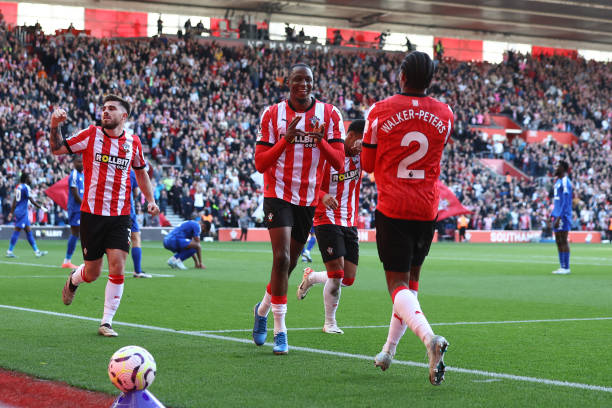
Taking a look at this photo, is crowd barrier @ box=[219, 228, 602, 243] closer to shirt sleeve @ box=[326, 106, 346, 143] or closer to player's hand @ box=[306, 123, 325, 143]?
shirt sleeve @ box=[326, 106, 346, 143]

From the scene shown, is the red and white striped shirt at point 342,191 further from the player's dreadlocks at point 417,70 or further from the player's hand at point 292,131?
the player's dreadlocks at point 417,70

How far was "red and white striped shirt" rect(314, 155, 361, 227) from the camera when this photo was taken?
9180 mm

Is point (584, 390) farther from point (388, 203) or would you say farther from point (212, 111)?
point (212, 111)

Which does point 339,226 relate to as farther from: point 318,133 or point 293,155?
point 318,133

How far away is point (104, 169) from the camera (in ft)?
28.8

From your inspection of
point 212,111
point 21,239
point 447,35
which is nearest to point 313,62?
point 212,111

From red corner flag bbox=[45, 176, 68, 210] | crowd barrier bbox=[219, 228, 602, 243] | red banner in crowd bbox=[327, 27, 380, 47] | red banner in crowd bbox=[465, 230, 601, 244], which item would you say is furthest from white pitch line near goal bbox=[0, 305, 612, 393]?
red banner in crowd bbox=[327, 27, 380, 47]

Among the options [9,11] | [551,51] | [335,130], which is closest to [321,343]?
[335,130]

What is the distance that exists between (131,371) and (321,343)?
3.67 meters

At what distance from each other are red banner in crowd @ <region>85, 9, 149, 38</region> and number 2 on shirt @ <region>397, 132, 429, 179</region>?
4334 centimetres

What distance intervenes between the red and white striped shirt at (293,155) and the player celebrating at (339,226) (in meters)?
1.11

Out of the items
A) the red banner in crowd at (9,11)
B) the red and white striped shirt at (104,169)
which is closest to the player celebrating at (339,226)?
the red and white striped shirt at (104,169)

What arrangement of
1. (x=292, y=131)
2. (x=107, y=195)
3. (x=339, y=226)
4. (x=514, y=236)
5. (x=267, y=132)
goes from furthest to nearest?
1. (x=514, y=236)
2. (x=339, y=226)
3. (x=107, y=195)
4. (x=267, y=132)
5. (x=292, y=131)

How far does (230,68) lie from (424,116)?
40.3 m
